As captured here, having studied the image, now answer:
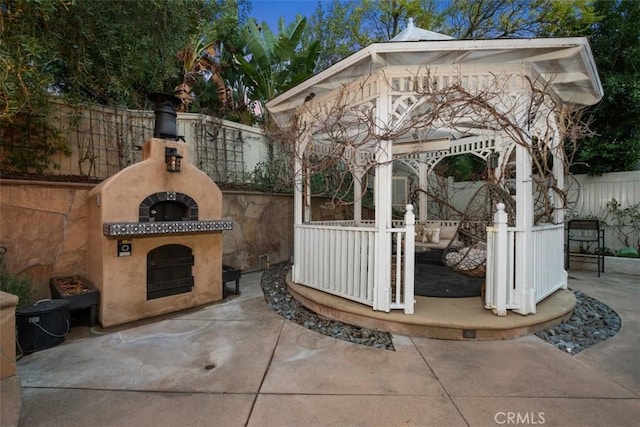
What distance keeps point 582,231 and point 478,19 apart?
25.8 feet

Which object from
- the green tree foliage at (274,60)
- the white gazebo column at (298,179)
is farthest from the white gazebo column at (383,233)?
the green tree foliage at (274,60)

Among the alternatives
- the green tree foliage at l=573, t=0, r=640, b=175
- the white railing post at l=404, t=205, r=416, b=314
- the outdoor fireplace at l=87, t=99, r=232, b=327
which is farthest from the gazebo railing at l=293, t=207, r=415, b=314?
the green tree foliage at l=573, t=0, r=640, b=175

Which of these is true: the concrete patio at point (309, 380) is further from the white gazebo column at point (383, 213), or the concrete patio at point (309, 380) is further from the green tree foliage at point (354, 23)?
the green tree foliage at point (354, 23)

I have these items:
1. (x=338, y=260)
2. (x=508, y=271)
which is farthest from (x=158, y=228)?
(x=508, y=271)

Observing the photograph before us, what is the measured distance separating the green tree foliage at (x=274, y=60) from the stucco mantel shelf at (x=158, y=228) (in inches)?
220

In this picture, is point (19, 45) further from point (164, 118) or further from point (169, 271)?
point (169, 271)

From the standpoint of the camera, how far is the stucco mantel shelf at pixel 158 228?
342 cm

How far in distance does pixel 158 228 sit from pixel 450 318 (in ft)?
12.0

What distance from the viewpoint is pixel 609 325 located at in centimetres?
367

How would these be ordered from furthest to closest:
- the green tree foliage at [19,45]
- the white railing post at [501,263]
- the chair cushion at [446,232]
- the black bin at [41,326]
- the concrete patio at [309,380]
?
the chair cushion at [446,232]
the white railing post at [501,263]
the black bin at [41,326]
the green tree foliage at [19,45]
the concrete patio at [309,380]

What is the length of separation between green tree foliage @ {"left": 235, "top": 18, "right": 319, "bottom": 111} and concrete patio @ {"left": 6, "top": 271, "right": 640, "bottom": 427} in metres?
7.30

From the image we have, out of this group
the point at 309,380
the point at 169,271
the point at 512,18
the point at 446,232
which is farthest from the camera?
the point at 512,18

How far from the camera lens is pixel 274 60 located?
873 centimetres

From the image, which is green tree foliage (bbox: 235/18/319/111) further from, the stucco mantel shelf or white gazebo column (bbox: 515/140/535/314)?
white gazebo column (bbox: 515/140/535/314)
